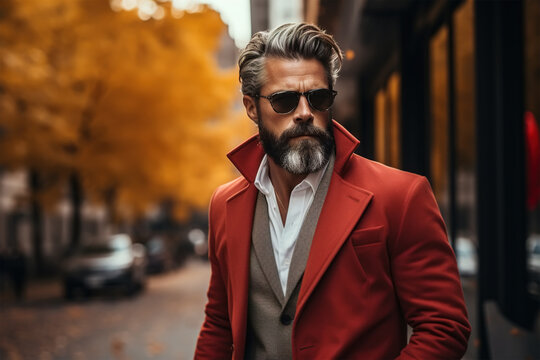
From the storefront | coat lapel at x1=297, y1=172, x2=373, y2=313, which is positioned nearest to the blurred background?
the storefront

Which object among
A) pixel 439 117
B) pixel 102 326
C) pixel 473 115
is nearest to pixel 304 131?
pixel 473 115

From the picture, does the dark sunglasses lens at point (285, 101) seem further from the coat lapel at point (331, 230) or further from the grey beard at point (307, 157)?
the coat lapel at point (331, 230)

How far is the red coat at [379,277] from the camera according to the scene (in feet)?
6.84

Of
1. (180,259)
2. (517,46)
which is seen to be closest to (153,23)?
(517,46)

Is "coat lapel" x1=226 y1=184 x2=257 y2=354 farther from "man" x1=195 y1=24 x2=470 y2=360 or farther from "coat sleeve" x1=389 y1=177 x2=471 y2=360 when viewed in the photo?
"coat sleeve" x1=389 y1=177 x2=471 y2=360

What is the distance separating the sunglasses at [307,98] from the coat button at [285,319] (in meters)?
0.65

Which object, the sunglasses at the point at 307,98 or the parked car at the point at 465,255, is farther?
the parked car at the point at 465,255

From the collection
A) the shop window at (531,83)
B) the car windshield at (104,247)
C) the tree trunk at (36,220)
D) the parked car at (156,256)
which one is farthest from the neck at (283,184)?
the parked car at (156,256)

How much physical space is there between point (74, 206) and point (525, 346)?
22382mm

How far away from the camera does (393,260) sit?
2141mm

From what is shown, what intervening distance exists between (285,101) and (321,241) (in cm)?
46

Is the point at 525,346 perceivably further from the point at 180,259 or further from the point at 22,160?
the point at 180,259

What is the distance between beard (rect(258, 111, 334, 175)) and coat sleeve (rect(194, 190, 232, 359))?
1.48 feet

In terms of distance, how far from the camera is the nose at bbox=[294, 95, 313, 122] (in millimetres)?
2248
